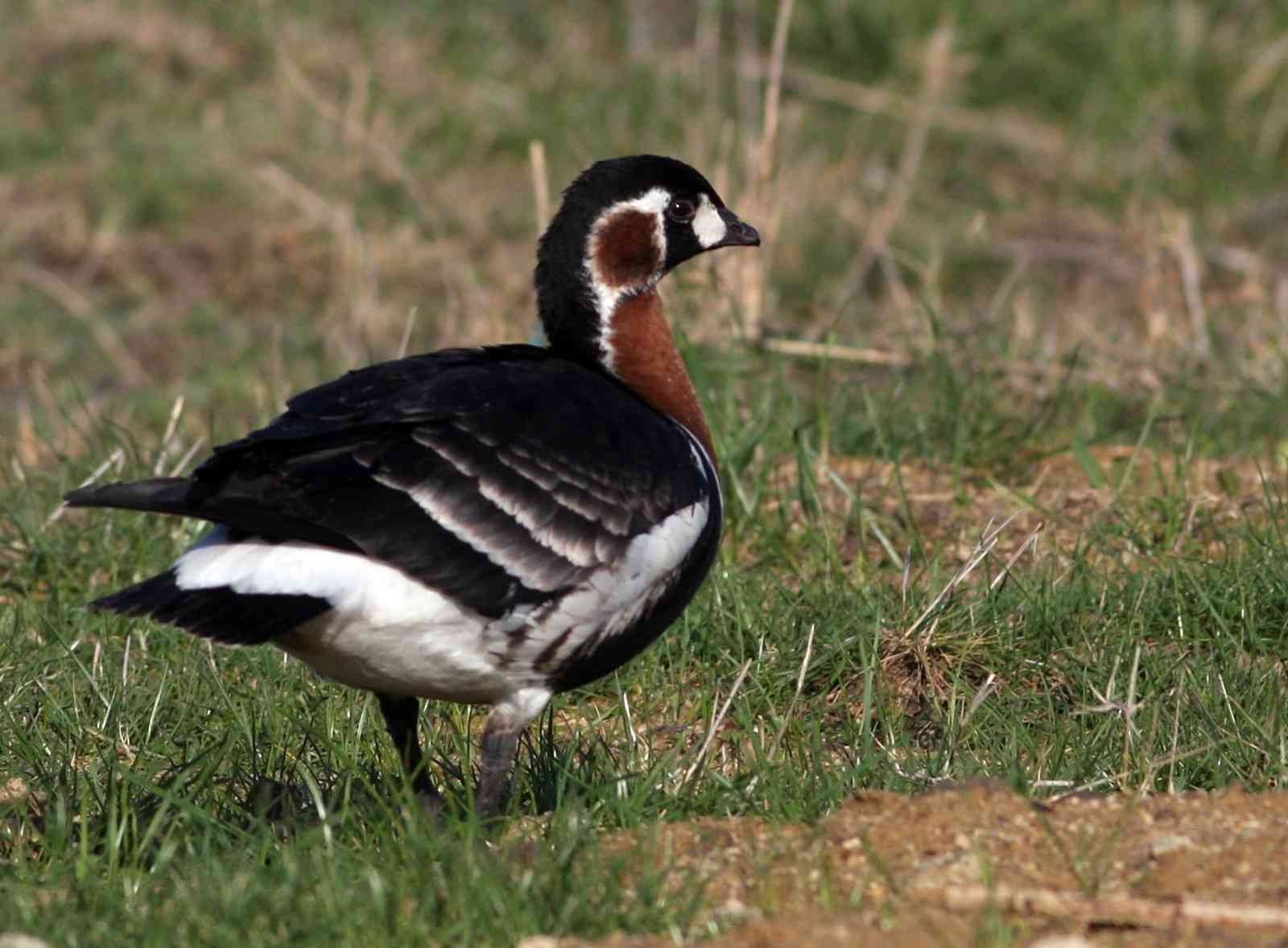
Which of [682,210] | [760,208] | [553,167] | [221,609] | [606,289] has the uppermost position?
[682,210]

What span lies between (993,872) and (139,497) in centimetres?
178

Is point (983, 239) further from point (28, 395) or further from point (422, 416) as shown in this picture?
point (422, 416)

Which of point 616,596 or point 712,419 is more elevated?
point 616,596

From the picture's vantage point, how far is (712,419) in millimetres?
6531

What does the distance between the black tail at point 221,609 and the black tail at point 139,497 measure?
17cm

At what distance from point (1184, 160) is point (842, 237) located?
2.30m

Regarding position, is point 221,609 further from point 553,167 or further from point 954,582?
point 553,167

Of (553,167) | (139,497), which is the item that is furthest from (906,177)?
(139,497)

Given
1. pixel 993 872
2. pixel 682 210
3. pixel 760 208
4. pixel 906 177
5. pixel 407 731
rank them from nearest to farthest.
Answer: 1. pixel 993 872
2. pixel 407 731
3. pixel 682 210
4. pixel 760 208
5. pixel 906 177

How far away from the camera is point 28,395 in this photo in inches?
349

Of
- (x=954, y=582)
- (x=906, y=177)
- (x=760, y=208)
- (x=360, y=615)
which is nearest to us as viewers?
(x=360, y=615)

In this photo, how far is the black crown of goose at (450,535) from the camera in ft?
13.1

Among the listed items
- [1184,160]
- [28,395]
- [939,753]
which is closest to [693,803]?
[939,753]

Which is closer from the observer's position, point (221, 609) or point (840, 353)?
point (221, 609)
